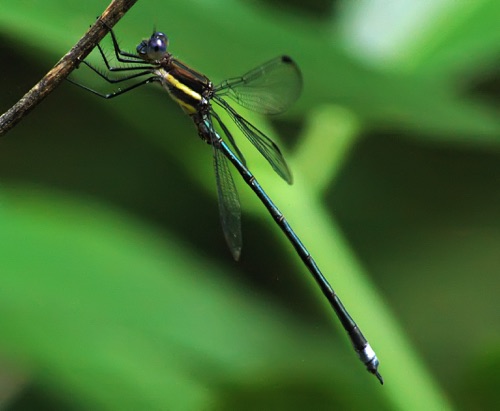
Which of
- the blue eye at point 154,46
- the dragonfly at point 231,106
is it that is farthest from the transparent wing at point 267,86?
the blue eye at point 154,46

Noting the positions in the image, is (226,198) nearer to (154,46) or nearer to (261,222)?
(261,222)

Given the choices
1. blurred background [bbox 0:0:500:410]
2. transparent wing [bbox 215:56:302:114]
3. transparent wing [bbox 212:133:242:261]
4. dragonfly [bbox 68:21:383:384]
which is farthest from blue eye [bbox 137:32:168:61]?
transparent wing [bbox 212:133:242:261]

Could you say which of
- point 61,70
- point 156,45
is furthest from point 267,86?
point 61,70

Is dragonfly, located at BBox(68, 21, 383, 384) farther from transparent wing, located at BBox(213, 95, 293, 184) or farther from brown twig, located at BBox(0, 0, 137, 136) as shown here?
brown twig, located at BBox(0, 0, 137, 136)

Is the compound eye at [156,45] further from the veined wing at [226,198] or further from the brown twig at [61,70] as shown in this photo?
the brown twig at [61,70]

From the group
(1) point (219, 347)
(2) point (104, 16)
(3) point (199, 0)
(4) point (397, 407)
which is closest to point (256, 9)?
(3) point (199, 0)

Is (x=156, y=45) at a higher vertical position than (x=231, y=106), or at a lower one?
higher

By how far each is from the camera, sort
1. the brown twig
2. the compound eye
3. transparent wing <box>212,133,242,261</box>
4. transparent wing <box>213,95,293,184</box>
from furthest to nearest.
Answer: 1. transparent wing <box>213,95,293,184</box>
2. transparent wing <box>212,133,242,261</box>
3. the compound eye
4. the brown twig
